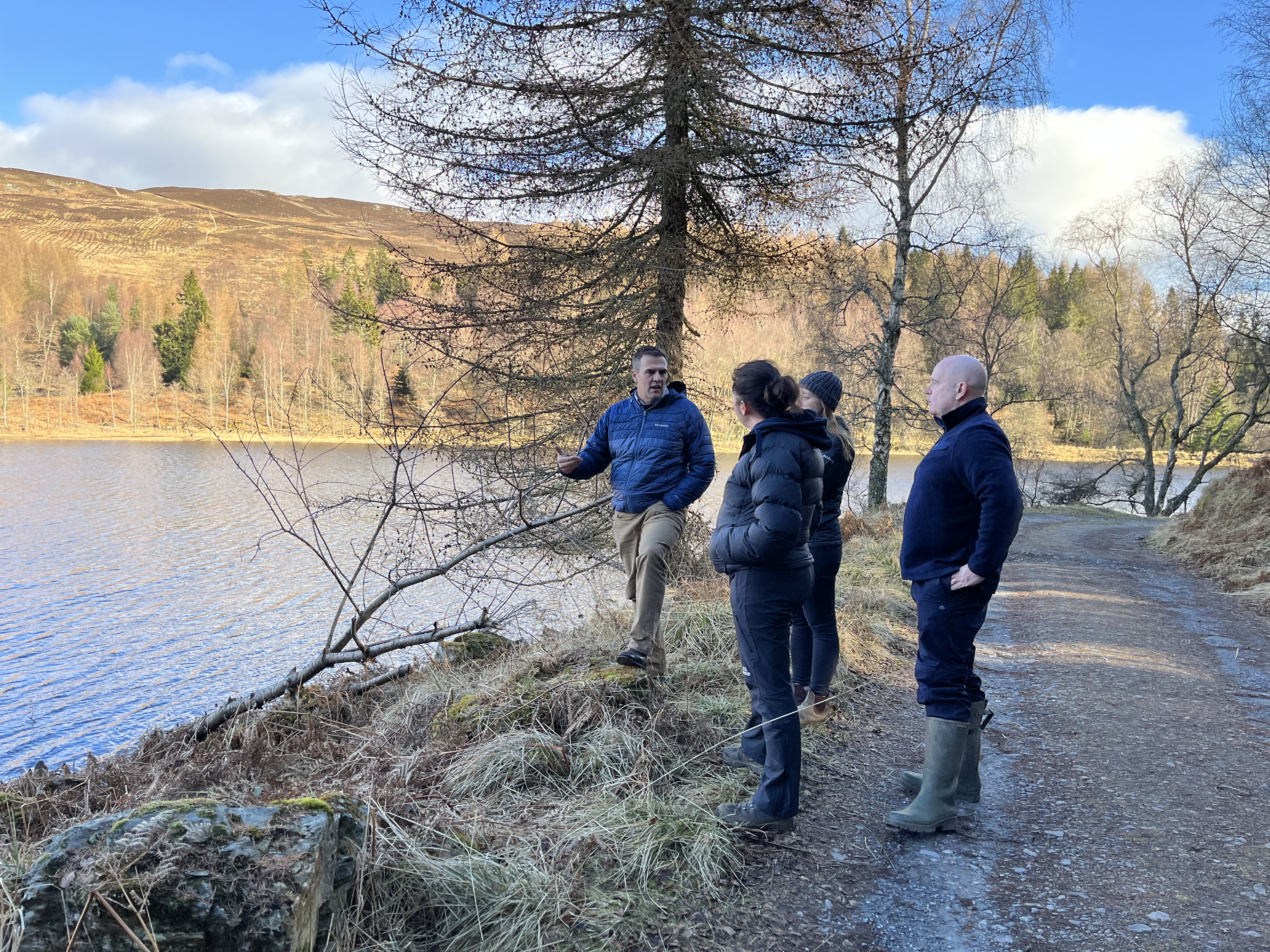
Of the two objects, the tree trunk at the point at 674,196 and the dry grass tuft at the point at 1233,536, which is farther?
the dry grass tuft at the point at 1233,536

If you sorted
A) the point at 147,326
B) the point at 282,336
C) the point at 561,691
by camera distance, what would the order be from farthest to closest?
the point at 147,326 < the point at 282,336 < the point at 561,691

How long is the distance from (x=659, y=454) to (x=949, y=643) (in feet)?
5.96

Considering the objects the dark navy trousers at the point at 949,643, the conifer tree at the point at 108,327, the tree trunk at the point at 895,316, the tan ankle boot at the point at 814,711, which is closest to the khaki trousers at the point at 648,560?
the tan ankle boot at the point at 814,711

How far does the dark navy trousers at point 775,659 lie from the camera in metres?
3.38

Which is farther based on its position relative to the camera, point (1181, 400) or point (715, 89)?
point (1181, 400)

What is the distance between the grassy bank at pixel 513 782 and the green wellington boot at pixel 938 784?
0.77 meters

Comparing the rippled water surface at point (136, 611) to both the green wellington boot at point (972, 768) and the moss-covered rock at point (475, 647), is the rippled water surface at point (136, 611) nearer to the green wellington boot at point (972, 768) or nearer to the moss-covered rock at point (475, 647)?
the moss-covered rock at point (475, 647)

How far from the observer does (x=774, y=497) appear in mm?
3256

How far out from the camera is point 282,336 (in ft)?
213

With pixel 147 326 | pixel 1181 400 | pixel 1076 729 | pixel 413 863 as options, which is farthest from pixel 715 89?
pixel 147 326

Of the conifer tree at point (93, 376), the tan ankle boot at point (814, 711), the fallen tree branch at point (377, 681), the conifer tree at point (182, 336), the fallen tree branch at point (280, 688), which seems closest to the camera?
the tan ankle boot at point (814, 711)

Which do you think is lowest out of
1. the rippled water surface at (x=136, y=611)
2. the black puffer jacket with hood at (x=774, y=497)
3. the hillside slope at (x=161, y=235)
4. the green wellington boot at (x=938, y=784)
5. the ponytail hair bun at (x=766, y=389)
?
the rippled water surface at (x=136, y=611)

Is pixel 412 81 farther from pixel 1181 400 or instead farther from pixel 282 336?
pixel 282 336

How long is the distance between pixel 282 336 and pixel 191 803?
6910cm
